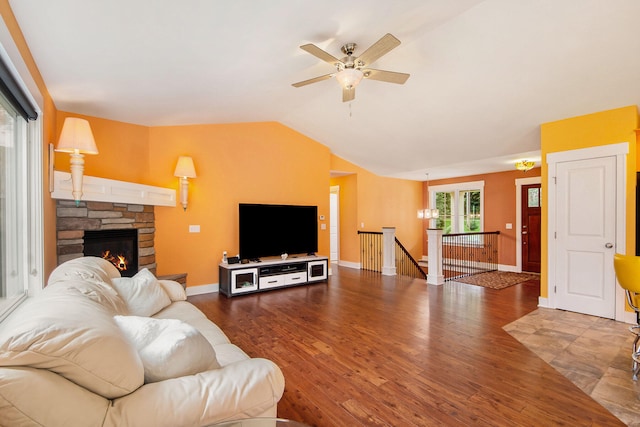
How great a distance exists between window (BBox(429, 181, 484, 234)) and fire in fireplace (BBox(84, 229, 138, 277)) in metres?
7.16

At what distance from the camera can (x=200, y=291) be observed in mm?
4867

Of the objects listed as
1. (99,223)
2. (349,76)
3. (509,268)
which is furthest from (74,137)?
(509,268)

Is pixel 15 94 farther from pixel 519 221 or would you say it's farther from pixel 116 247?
pixel 519 221

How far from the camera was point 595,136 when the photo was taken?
3.72 metres

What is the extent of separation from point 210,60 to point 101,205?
2279 millimetres

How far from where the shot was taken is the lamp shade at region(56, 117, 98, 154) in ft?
9.18

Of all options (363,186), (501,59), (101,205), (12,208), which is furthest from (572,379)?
(363,186)

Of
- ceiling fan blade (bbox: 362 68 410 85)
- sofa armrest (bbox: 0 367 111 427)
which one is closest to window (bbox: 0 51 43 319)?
sofa armrest (bbox: 0 367 111 427)

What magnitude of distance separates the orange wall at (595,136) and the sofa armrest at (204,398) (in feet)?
14.6

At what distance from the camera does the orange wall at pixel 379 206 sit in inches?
293

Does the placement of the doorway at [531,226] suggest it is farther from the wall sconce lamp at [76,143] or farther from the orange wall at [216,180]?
the wall sconce lamp at [76,143]

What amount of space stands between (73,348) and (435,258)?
5.44m

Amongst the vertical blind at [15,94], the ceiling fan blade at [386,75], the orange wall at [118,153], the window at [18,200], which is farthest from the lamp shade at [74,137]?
the ceiling fan blade at [386,75]

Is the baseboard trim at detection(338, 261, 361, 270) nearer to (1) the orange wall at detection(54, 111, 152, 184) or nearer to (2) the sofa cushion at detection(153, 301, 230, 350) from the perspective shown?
(1) the orange wall at detection(54, 111, 152, 184)
